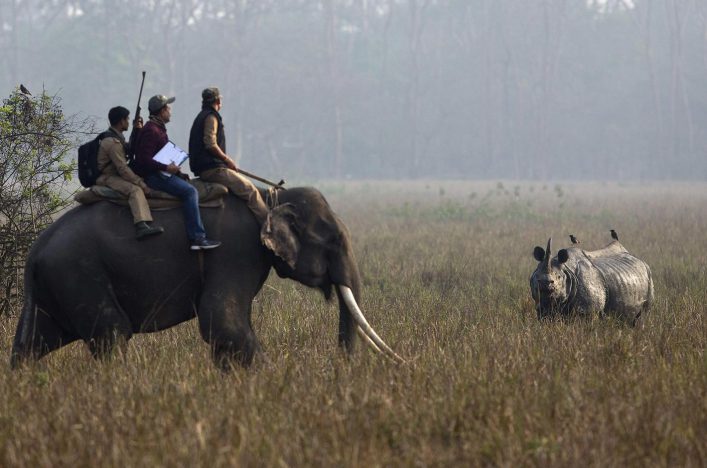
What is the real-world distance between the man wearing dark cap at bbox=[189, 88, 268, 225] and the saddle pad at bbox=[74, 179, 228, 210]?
0.33 ft

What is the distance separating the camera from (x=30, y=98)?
885 cm

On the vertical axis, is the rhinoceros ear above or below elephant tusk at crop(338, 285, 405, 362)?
above

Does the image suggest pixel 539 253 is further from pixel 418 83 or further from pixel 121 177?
pixel 418 83

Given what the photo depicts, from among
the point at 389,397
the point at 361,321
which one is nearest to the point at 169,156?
the point at 361,321

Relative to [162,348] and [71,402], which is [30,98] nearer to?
[162,348]

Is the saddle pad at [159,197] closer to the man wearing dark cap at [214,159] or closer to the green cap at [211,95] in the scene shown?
the man wearing dark cap at [214,159]

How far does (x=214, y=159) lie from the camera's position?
7059 mm

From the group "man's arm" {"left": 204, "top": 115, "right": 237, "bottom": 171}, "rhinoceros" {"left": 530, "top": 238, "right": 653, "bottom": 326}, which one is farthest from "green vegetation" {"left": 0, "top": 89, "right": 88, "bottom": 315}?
"rhinoceros" {"left": 530, "top": 238, "right": 653, "bottom": 326}

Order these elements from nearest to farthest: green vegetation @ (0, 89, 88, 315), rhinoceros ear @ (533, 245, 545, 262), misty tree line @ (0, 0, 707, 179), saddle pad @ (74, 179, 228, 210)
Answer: saddle pad @ (74, 179, 228, 210)
green vegetation @ (0, 89, 88, 315)
rhinoceros ear @ (533, 245, 545, 262)
misty tree line @ (0, 0, 707, 179)

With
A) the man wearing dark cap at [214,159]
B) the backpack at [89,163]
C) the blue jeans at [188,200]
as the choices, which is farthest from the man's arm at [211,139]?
the backpack at [89,163]

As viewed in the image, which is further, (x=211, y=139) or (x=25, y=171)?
(x=25, y=171)

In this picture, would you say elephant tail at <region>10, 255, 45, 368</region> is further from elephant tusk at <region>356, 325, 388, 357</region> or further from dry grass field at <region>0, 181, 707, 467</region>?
elephant tusk at <region>356, 325, 388, 357</region>

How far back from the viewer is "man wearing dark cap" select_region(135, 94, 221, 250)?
668cm

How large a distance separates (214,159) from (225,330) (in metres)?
1.27
